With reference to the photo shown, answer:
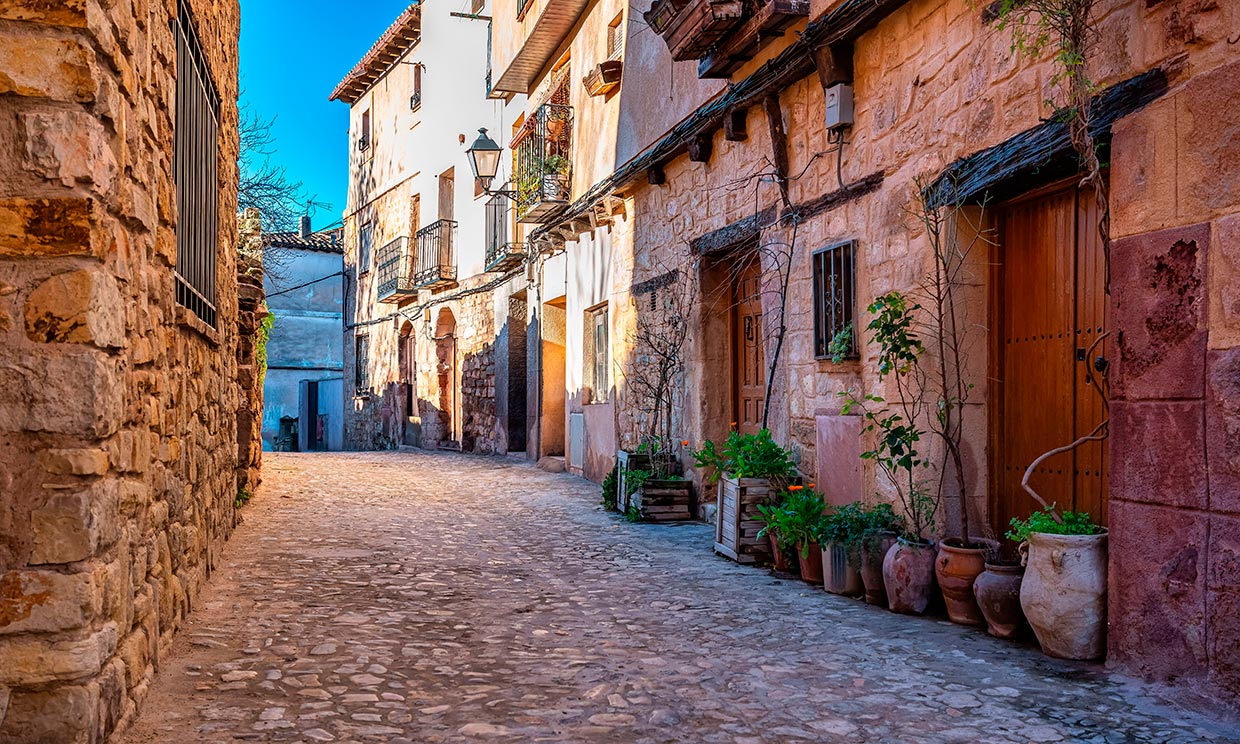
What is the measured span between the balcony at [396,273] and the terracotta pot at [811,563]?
14990 millimetres

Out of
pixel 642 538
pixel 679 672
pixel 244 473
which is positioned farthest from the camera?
pixel 244 473

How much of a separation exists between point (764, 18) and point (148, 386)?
4658 mm

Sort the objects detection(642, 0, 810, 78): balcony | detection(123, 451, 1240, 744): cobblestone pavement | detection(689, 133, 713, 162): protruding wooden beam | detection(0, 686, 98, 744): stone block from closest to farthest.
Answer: detection(0, 686, 98, 744): stone block < detection(123, 451, 1240, 744): cobblestone pavement < detection(642, 0, 810, 78): balcony < detection(689, 133, 713, 162): protruding wooden beam

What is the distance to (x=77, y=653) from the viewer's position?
2.42 metres

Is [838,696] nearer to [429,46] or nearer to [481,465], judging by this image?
[481,465]

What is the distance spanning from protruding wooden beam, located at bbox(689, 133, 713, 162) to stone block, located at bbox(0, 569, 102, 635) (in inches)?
247

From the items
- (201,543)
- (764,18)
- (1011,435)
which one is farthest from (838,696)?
(764,18)

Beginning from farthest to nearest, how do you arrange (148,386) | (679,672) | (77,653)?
(679,672), (148,386), (77,653)

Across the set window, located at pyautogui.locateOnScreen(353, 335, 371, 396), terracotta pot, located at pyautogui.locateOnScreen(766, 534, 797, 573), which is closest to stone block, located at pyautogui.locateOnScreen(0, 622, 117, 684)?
terracotta pot, located at pyautogui.locateOnScreen(766, 534, 797, 573)

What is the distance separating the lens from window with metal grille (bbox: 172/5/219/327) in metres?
4.26

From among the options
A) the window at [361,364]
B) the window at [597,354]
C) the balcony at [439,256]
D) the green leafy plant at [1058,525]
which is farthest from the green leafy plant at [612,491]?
the window at [361,364]

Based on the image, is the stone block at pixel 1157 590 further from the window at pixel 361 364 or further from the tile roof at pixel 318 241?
the tile roof at pixel 318 241

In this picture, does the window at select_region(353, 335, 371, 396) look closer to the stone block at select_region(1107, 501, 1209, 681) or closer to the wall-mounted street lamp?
the wall-mounted street lamp

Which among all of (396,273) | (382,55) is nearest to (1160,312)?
(396,273)
